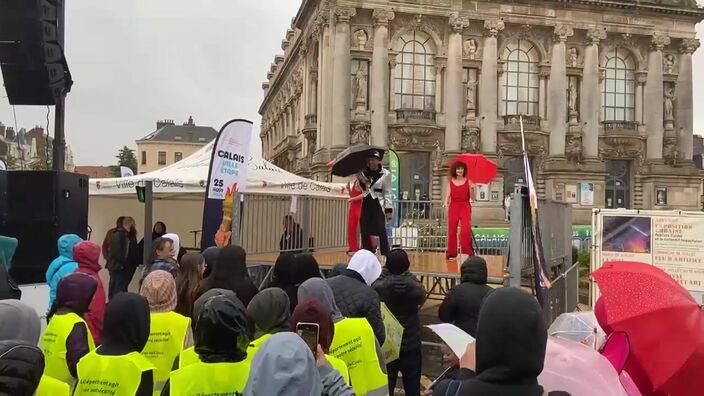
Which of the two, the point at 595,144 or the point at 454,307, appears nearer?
the point at 454,307

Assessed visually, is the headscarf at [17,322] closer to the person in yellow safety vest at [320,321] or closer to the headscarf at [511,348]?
the person in yellow safety vest at [320,321]

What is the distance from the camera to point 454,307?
576cm

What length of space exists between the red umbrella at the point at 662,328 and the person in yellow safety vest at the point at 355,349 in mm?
1653

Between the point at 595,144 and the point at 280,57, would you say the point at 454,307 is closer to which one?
the point at 595,144

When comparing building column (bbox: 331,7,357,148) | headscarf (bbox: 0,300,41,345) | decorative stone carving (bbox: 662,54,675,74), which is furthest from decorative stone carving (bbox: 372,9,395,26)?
headscarf (bbox: 0,300,41,345)

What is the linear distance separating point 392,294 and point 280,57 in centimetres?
6266

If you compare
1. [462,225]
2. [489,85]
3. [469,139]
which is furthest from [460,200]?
[489,85]

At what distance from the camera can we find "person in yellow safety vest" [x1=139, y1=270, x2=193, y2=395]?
4.11m

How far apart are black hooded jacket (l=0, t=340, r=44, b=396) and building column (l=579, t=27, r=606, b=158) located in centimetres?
3969

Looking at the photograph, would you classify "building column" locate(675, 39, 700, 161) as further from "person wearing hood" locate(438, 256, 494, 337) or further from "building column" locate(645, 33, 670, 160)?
"person wearing hood" locate(438, 256, 494, 337)

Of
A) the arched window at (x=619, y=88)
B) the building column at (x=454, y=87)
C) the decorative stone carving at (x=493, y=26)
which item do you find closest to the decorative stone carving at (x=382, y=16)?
the building column at (x=454, y=87)

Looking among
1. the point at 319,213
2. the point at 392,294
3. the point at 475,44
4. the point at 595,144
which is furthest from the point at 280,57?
the point at 392,294

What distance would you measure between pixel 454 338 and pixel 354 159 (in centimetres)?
676

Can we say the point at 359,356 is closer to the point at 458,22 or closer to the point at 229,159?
the point at 229,159
